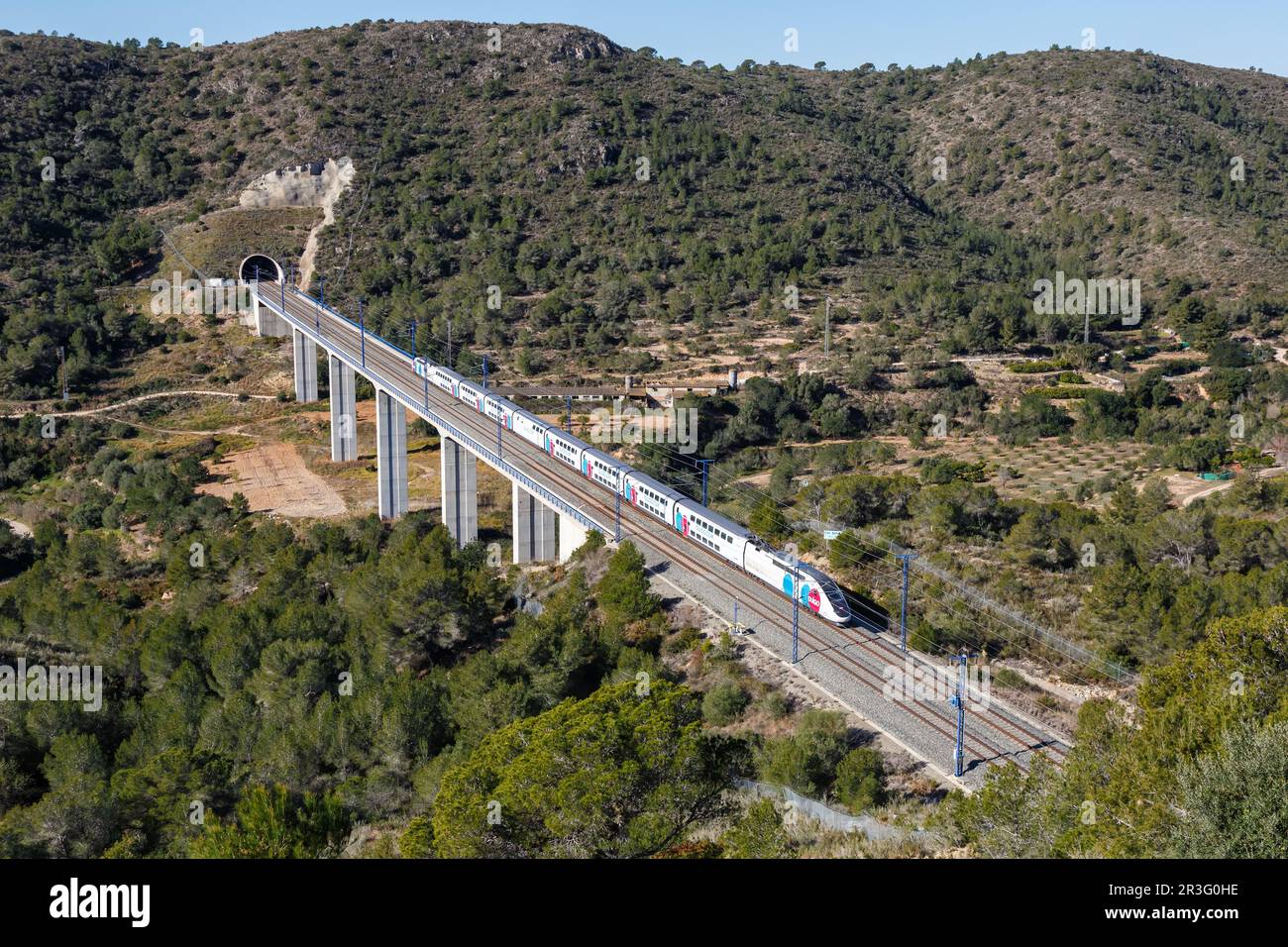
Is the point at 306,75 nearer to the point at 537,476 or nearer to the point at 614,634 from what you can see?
the point at 537,476

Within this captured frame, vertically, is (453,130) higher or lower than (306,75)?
lower

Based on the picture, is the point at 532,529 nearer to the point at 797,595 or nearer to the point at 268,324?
the point at 797,595

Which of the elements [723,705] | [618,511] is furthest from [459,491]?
[723,705]

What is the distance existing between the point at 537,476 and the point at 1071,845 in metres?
34.1

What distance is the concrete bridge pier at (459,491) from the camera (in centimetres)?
5394

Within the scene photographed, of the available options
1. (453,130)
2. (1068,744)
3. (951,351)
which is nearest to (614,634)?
(1068,744)

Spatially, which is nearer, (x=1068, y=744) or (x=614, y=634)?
(x=1068, y=744)

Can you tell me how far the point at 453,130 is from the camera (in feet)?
390

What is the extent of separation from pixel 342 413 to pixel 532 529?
2919cm

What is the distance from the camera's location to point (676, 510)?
40812mm

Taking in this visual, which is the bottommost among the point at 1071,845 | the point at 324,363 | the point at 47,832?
the point at 47,832
